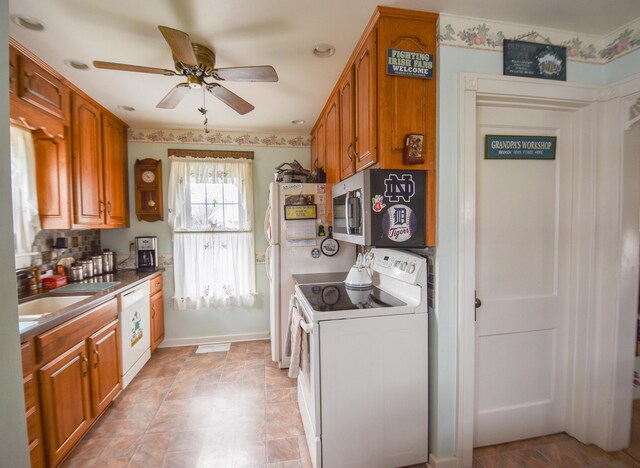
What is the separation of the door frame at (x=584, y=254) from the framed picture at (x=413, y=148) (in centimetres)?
23

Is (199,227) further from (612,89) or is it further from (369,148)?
(612,89)

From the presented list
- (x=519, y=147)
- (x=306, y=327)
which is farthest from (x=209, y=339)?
(x=519, y=147)

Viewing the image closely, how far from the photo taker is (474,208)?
1478mm

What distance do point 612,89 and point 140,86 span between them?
309 centimetres

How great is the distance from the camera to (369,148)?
5.01ft

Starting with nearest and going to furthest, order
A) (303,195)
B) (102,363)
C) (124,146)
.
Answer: (102,363)
(303,195)
(124,146)

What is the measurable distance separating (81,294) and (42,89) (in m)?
1.41

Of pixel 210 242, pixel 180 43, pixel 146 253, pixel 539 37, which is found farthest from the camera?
pixel 210 242

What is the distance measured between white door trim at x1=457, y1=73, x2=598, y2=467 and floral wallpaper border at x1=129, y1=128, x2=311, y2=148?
220 cm

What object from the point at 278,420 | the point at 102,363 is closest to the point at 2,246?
the point at 102,363

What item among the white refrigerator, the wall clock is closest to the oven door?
the white refrigerator

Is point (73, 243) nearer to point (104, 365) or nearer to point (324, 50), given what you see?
point (104, 365)

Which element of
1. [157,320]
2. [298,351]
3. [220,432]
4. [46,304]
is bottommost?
[220,432]

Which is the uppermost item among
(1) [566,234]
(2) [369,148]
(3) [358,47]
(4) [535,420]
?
(3) [358,47]
